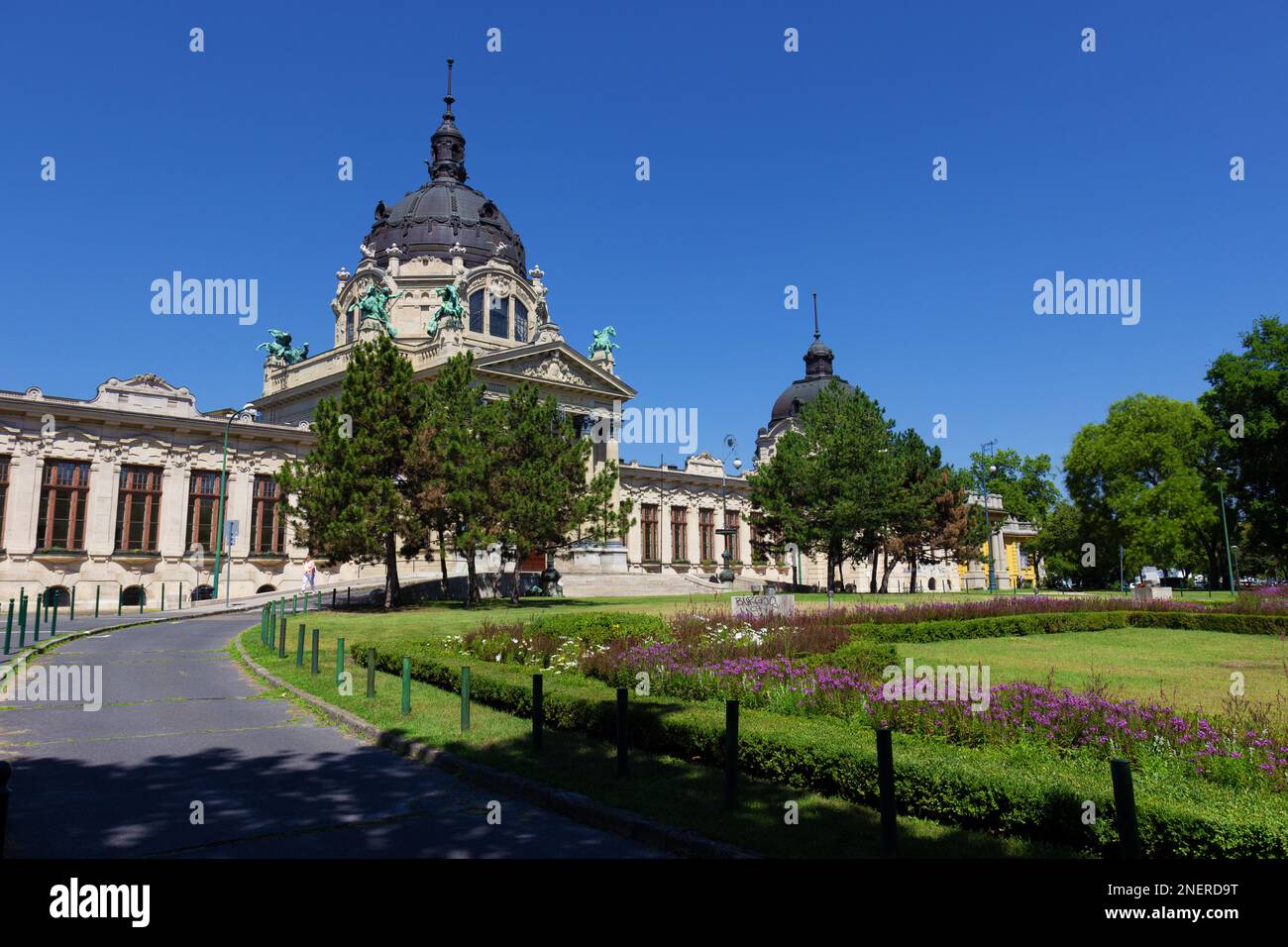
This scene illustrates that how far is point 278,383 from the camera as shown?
65750mm

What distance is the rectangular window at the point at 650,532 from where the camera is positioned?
2800 inches

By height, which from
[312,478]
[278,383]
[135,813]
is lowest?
[135,813]

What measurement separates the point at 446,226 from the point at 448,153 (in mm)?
12693

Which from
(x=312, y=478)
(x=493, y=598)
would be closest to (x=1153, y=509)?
(x=493, y=598)

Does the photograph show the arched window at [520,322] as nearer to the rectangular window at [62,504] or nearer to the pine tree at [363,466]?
the rectangular window at [62,504]

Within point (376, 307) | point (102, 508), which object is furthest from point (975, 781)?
point (376, 307)

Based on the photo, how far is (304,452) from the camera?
52.1 m

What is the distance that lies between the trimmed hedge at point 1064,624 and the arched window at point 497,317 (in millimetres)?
44962

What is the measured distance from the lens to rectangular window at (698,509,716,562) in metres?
76.2

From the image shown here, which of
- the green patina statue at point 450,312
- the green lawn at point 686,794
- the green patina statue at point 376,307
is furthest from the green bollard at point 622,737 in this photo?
the green patina statue at point 376,307

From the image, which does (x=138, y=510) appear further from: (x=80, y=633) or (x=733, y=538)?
(x=733, y=538)
